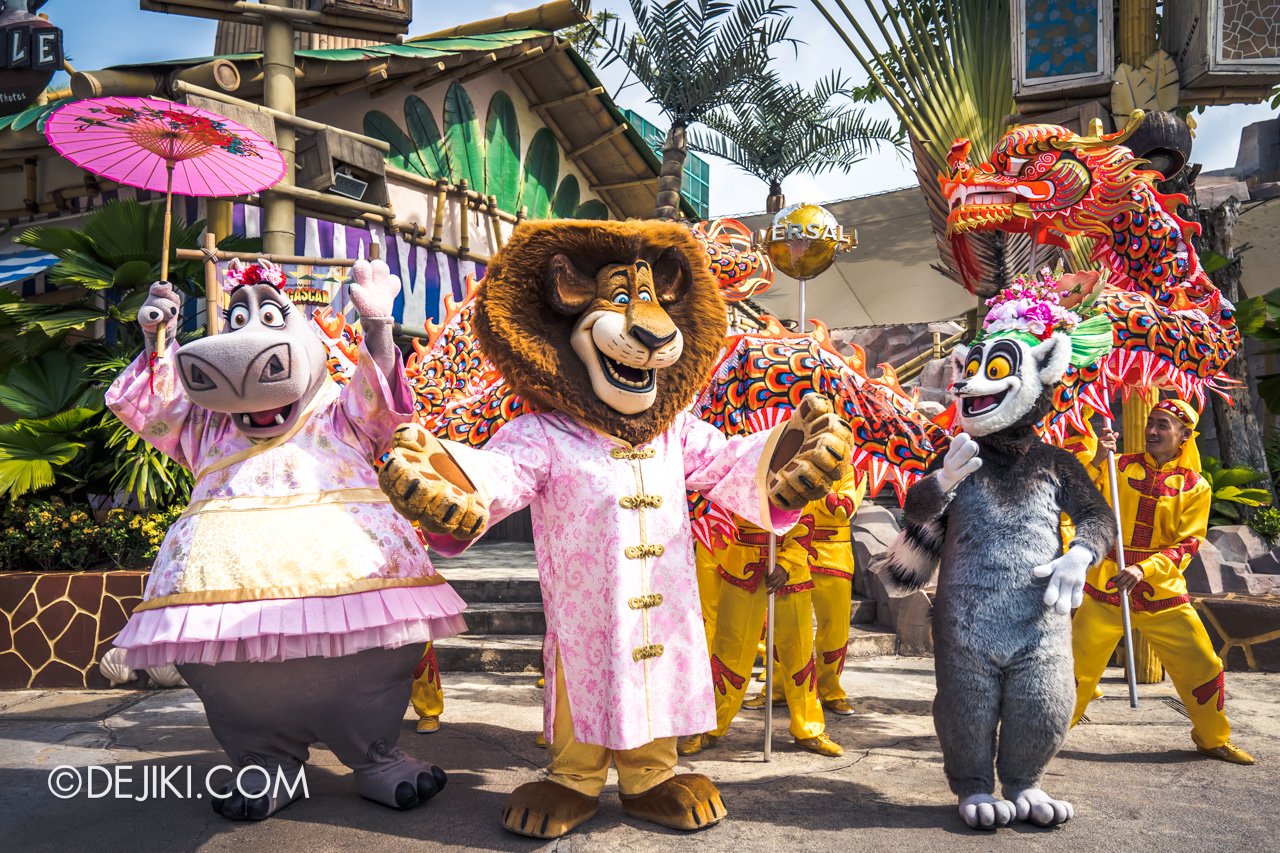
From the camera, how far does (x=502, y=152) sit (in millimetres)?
10945

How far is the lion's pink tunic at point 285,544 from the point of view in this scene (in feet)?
9.26

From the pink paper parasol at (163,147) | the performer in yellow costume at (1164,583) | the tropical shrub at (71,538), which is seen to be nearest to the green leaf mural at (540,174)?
the tropical shrub at (71,538)

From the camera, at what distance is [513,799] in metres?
2.93

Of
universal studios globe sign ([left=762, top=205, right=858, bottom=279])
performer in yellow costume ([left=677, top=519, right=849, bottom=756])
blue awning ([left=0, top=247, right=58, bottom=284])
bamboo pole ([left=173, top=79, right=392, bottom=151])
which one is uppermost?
bamboo pole ([left=173, top=79, right=392, bottom=151])

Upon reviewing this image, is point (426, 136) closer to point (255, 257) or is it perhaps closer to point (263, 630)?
point (255, 257)

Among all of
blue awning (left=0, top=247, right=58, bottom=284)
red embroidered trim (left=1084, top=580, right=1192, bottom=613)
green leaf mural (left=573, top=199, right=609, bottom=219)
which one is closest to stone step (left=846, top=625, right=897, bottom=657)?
red embroidered trim (left=1084, top=580, right=1192, bottom=613)

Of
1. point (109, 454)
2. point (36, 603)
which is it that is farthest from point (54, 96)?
point (36, 603)

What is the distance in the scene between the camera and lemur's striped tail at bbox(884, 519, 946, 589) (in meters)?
3.33

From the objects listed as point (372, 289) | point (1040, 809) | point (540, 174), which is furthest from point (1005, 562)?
point (540, 174)

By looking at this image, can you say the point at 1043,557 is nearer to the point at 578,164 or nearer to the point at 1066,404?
the point at 1066,404

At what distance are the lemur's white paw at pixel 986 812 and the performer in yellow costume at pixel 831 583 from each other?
5.26ft

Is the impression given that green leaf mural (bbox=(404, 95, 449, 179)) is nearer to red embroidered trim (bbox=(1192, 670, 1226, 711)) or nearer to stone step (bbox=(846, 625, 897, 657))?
stone step (bbox=(846, 625, 897, 657))

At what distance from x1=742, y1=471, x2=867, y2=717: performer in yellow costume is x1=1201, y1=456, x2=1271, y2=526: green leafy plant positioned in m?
4.32

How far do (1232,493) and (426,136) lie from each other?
27.6 ft
